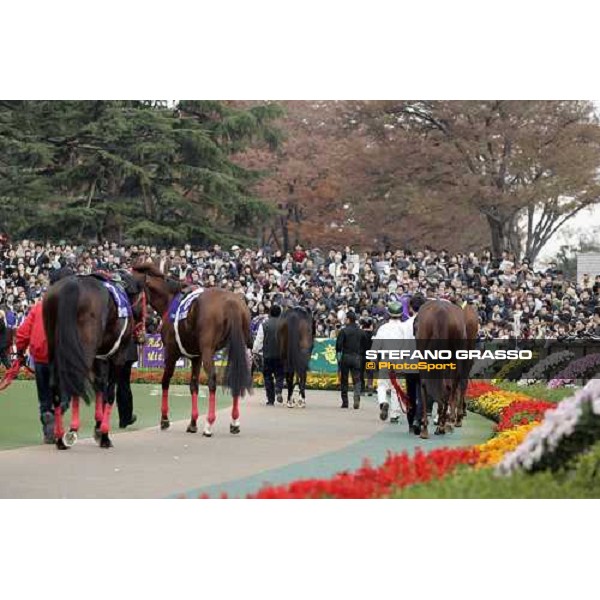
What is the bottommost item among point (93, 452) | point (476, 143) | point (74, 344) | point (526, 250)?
point (93, 452)

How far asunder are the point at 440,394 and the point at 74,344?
359 centimetres

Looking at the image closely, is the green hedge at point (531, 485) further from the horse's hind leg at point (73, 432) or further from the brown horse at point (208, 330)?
the brown horse at point (208, 330)

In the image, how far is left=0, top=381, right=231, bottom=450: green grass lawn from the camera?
15.1 metres

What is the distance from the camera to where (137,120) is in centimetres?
1452

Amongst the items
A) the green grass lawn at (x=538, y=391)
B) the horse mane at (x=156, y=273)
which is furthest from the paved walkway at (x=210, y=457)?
the horse mane at (x=156, y=273)

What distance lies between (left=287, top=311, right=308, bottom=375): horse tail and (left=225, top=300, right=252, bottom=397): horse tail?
22.6 inches

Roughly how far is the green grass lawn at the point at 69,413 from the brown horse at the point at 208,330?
1.34 metres

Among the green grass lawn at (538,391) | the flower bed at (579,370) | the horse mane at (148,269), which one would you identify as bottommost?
the green grass lawn at (538,391)

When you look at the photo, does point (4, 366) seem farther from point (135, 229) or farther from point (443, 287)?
point (443, 287)

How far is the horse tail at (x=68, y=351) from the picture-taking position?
43.4 ft

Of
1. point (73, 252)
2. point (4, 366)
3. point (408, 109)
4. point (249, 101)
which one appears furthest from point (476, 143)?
point (4, 366)

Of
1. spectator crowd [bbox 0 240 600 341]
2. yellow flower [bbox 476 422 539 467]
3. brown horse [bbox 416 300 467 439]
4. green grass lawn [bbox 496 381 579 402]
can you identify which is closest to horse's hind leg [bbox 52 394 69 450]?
spectator crowd [bbox 0 240 600 341]

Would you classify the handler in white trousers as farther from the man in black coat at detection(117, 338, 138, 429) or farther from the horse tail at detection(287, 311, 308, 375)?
the man in black coat at detection(117, 338, 138, 429)

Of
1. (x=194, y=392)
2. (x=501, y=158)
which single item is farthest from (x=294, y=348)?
(x=501, y=158)
